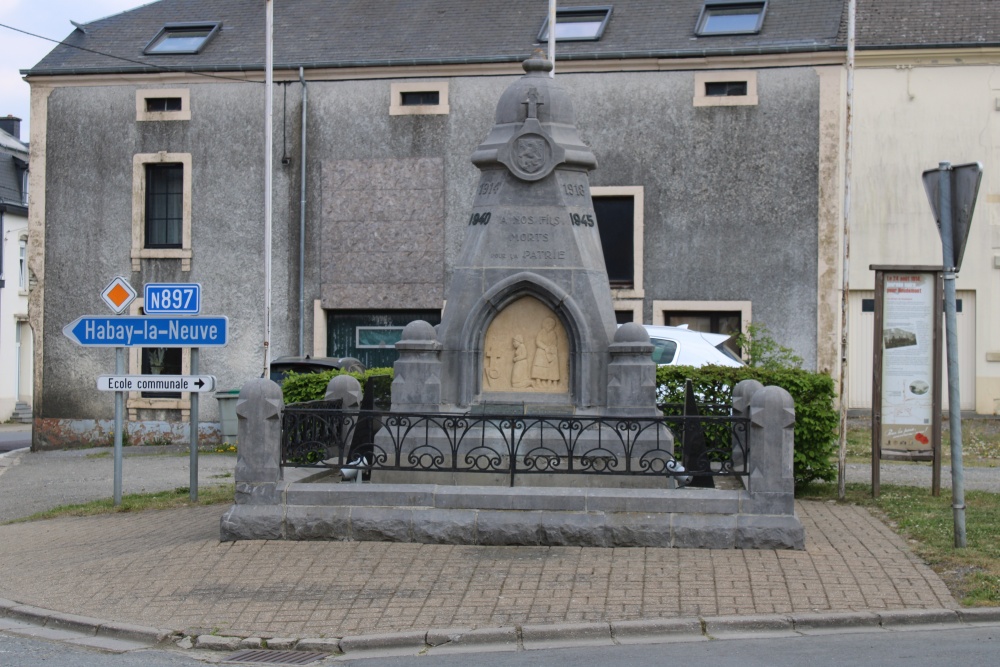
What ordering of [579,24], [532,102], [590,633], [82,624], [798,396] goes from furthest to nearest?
[579,24] → [798,396] → [532,102] → [82,624] → [590,633]

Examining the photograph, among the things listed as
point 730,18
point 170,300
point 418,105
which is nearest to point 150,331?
point 170,300

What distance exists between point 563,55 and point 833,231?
5.69 meters

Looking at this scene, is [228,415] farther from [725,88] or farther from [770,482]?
[770,482]

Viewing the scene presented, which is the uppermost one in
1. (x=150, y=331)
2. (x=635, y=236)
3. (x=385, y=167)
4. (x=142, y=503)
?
(x=385, y=167)

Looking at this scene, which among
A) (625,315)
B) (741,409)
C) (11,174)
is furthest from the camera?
(11,174)

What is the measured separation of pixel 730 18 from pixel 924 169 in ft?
14.7

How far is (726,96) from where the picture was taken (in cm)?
2184

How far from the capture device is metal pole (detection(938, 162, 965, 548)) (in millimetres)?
9680

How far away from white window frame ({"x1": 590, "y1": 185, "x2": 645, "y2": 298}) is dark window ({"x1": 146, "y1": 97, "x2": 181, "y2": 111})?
8154 mm

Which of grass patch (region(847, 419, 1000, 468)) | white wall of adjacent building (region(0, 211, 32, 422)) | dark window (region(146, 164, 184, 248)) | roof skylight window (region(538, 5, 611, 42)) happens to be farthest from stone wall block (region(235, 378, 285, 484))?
white wall of adjacent building (region(0, 211, 32, 422))

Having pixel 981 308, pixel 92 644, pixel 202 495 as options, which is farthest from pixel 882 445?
pixel 981 308

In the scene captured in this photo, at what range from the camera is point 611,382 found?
Result: 424 inches

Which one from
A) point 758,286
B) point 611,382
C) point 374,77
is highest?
point 374,77

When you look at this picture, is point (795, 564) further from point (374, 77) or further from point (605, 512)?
point (374, 77)
